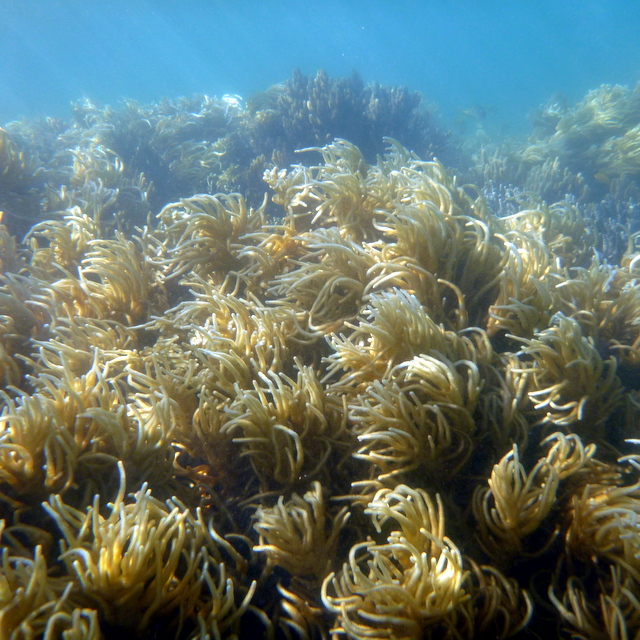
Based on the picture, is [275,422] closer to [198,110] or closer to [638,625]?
[638,625]

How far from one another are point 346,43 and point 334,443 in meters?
140

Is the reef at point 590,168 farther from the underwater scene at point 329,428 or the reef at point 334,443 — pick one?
the reef at point 334,443

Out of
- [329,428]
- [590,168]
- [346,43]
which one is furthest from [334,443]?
[346,43]

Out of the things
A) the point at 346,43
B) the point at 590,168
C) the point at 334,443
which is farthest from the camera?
the point at 346,43

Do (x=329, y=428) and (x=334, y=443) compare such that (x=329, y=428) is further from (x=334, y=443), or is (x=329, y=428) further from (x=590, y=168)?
(x=590, y=168)

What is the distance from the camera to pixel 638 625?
1.40 m

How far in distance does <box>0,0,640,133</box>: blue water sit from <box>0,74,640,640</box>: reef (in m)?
28.0

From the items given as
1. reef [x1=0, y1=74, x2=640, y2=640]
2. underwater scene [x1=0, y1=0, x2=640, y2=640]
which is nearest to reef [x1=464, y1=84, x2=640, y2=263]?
underwater scene [x1=0, y1=0, x2=640, y2=640]

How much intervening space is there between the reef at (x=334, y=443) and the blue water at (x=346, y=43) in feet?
91.9

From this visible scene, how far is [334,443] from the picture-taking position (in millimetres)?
2090

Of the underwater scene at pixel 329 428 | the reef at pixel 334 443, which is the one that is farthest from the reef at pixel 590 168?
the reef at pixel 334 443

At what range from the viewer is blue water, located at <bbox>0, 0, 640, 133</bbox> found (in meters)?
48.5

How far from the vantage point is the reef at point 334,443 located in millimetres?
1453

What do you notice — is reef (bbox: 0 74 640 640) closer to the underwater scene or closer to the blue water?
the underwater scene
